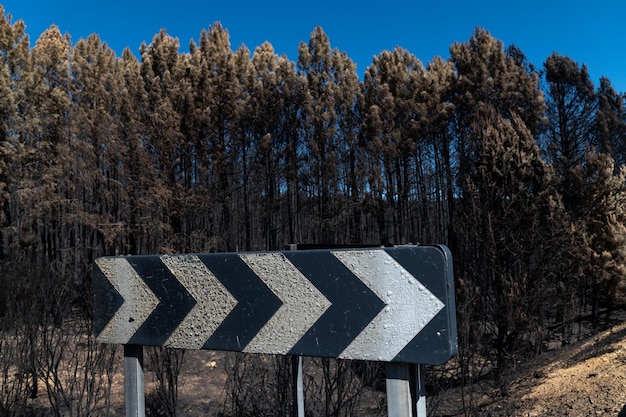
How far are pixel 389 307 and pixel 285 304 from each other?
0.32 meters

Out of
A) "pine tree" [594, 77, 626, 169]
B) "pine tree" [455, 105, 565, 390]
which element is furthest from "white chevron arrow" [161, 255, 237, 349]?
"pine tree" [594, 77, 626, 169]

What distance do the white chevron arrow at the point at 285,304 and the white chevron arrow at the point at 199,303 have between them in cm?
14

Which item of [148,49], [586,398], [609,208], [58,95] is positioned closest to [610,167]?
[609,208]

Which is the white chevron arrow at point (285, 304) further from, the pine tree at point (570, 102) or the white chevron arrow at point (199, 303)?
the pine tree at point (570, 102)

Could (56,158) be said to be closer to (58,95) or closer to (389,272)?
(58,95)

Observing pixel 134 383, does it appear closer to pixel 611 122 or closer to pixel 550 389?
pixel 550 389

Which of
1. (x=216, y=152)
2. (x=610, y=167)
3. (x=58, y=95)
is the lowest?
(x=610, y=167)

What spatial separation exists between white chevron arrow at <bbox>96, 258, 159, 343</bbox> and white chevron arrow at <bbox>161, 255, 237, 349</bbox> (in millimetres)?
139

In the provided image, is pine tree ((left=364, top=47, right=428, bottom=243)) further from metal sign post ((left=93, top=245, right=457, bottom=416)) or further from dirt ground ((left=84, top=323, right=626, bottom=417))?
metal sign post ((left=93, top=245, right=457, bottom=416))

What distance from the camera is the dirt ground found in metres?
5.00

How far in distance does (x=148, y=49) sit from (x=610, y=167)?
19.8 m

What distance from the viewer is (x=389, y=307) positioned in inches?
49.4

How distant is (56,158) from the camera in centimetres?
2128

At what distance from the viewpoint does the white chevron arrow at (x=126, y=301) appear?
166 cm
